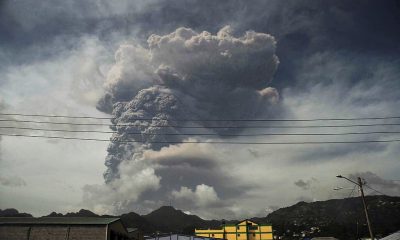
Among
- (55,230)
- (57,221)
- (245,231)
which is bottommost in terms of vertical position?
(55,230)

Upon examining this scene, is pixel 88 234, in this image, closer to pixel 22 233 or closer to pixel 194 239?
pixel 22 233

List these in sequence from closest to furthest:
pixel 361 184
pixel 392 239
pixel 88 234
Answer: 1. pixel 361 184
2. pixel 392 239
3. pixel 88 234

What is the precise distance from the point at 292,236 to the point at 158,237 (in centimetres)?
12165

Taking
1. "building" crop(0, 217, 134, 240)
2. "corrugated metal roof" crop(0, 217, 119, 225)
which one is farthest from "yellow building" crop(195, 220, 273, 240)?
"building" crop(0, 217, 134, 240)

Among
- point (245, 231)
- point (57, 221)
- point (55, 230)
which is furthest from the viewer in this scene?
point (245, 231)

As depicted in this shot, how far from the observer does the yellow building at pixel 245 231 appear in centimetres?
10250

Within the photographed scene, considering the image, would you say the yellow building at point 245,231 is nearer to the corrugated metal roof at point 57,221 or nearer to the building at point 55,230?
the corrugated metal roof at point 57,221

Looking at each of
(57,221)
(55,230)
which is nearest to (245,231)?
(57,221)

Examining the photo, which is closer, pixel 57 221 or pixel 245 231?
pixel 57 221

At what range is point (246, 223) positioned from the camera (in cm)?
10488

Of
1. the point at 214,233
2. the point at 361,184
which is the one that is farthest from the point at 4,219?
the point at 214,233

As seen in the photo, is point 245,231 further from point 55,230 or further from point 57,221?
point 55,230

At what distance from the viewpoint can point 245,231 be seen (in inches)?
4092

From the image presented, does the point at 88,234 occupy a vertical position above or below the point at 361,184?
below
